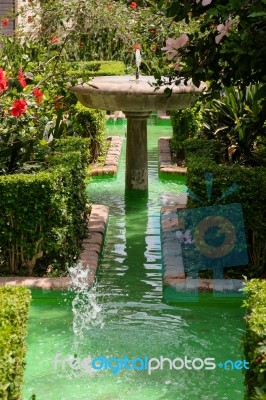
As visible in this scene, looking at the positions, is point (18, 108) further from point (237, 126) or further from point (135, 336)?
point (237, 126)

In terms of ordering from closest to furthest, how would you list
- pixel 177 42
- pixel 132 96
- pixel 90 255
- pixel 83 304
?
pixel 177 42, pixel 83 304, pixel 90 255, pixel 132 96

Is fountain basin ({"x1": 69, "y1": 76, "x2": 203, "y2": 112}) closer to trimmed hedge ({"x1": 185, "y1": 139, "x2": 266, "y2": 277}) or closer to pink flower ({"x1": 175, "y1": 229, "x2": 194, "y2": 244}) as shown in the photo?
pink flower ({"x1": 175, "y1": 229, "x2": 194, "y2": 244})

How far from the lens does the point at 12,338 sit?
3750 millimetres

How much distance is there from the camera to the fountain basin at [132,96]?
9.00 metres

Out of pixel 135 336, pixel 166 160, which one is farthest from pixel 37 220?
pixel 166 160

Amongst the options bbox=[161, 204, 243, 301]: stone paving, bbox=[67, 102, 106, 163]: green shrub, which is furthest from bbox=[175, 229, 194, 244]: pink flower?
bbox=[67, 102, 106, 163]: green shrub

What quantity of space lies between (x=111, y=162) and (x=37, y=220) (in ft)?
17.1

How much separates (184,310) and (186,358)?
3.10ft

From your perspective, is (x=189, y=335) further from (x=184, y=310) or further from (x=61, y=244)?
(x=61, y=244)

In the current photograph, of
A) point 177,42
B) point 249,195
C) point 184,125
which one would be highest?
point 177,42

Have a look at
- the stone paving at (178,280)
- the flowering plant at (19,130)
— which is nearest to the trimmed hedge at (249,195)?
the stone paving at (178,280)

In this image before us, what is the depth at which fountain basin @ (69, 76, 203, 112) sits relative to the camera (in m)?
9.00

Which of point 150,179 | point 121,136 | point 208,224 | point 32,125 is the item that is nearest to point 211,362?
point 208,224

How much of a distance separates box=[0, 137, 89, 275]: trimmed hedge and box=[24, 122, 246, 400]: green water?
376 mm
